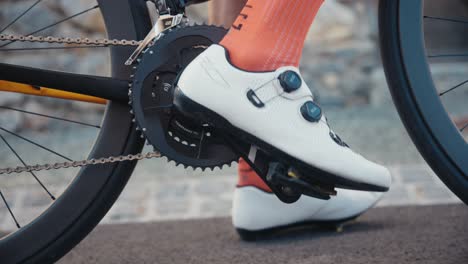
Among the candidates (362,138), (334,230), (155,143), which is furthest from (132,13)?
(362,138)

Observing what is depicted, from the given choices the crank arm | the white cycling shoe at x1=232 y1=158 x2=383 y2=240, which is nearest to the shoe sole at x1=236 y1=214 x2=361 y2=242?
the white cycling shoe at x1=232 y1=158 x2=383 y2=240

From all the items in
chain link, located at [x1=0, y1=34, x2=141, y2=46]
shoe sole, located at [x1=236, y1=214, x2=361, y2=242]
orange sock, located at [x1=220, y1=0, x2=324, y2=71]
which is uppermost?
orange sock, located at [x1=220, y1=0, x2=324, y2=71]

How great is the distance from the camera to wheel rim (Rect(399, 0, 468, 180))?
4.49 feet

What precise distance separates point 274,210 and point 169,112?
1.69 ft

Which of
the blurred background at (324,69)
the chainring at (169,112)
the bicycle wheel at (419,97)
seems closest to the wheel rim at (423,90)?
the bicycle wheel at (419,97)

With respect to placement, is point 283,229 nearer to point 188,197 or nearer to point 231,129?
point 231,129

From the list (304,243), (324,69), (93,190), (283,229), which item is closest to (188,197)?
(283,229)

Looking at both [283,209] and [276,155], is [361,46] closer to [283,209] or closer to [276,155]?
[283,209]

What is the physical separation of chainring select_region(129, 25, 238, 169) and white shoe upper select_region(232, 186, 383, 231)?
0.41 meters

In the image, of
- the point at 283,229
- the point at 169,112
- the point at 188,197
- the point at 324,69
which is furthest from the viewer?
the point at 324,69

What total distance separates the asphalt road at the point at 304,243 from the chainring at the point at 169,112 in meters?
0.33

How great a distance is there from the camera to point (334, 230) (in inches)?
74.0

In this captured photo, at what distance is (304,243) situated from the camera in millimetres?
1747

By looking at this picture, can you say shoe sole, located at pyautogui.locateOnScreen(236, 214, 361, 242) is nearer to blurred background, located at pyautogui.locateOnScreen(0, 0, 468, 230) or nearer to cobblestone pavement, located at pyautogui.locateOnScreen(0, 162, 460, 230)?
cobblestone pavement, located at pyautogui.locateOnScreen(0, 162, 460, 230)
